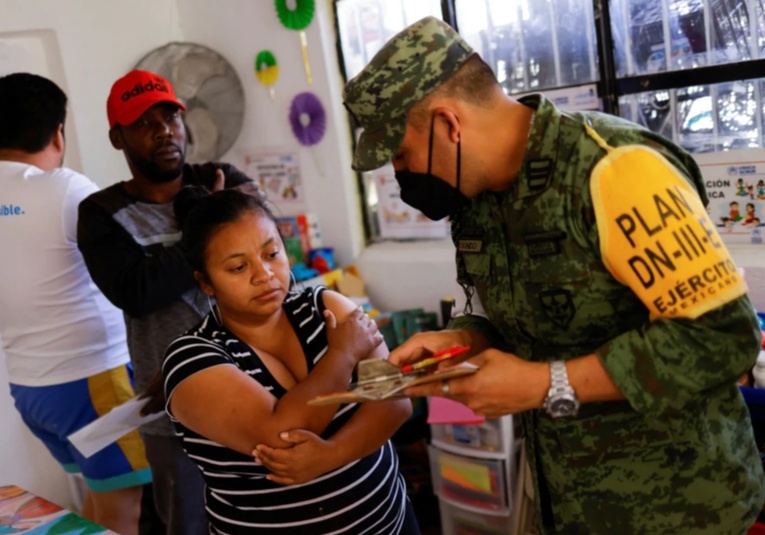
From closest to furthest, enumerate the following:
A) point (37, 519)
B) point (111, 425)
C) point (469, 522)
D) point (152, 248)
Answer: point (37, 519) < point (111, 425) < point (152, 248) < point (469, 522)

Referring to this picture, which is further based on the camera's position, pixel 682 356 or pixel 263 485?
pixel 263 485

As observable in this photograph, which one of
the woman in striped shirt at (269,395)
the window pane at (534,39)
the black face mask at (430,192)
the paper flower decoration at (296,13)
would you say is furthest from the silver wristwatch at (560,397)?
the paper flower decoration at (296,13)

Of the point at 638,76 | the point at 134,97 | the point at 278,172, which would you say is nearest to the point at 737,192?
the point at 638,76

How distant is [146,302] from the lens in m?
1.98

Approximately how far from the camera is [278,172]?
3598mm

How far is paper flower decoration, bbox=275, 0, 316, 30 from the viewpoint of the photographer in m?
3.24

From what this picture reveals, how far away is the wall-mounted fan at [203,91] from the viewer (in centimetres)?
344

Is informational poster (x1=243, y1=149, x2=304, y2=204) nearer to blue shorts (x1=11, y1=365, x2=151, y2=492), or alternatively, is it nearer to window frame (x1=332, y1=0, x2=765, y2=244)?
window frame (x1=332, y1=0, x2=765, y2=244)

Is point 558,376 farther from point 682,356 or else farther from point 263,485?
point 263,485

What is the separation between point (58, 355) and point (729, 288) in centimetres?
196

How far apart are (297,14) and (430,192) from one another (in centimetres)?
228

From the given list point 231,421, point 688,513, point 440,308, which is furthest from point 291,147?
point 688,513

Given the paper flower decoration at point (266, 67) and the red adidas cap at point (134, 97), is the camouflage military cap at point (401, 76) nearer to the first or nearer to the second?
the red adidas cap at point (134, 97)

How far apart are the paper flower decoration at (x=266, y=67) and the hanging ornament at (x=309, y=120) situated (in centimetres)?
16
